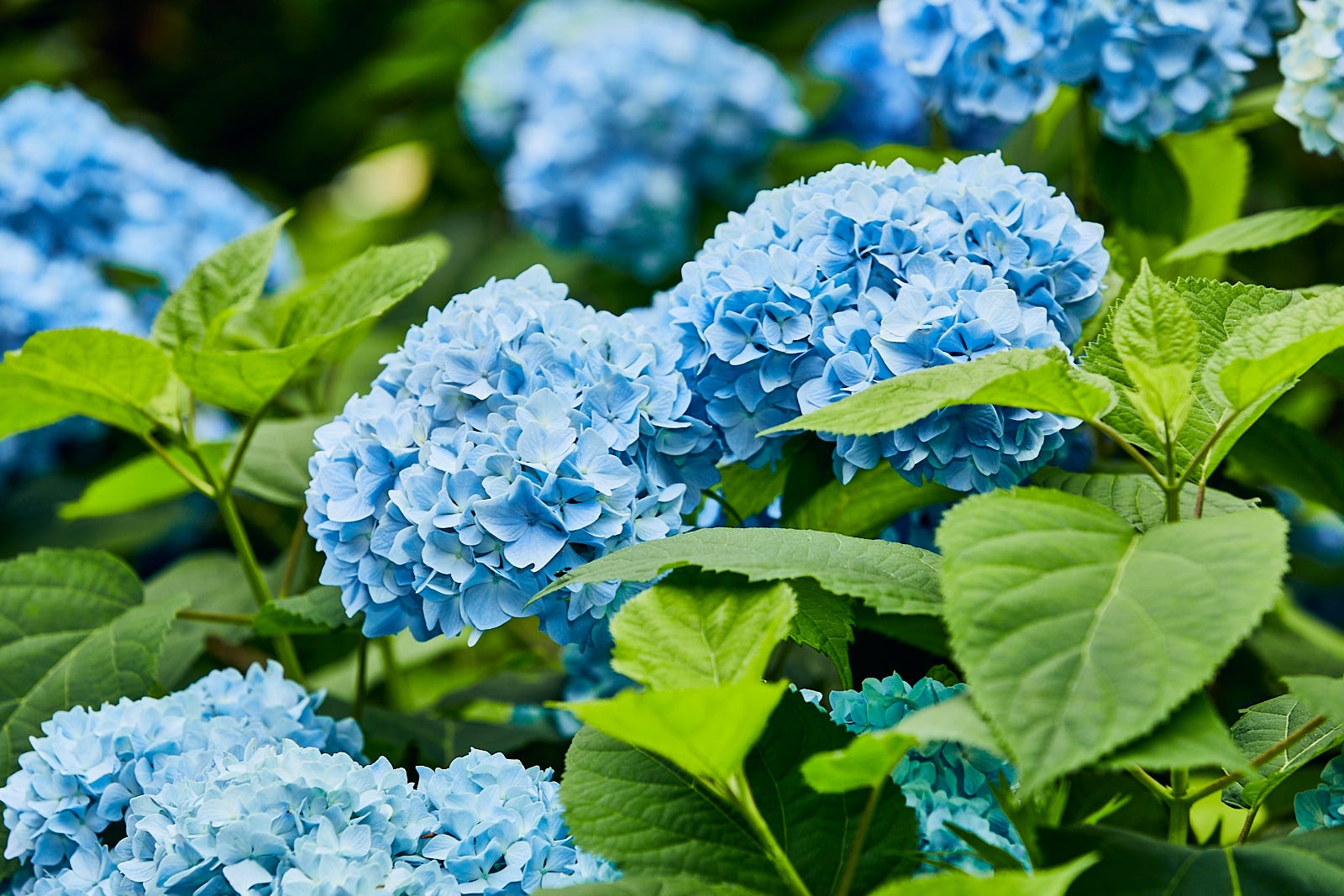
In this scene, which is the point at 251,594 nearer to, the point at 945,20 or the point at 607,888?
the point at 607,888

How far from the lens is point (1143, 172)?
155 cm

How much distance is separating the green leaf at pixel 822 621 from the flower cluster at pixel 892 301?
0.38ft

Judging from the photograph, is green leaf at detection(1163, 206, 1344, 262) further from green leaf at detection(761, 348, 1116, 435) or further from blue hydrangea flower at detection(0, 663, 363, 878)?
blue hydrangea flower at detection(0, 663, 363, 878)

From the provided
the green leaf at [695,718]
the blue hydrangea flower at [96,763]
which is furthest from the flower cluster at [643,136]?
the green leaf at [695,718]

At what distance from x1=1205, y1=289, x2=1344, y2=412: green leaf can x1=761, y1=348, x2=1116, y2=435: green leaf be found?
0.08m

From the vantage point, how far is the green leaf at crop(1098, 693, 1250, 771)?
2.08ft

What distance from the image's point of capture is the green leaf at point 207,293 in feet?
4.53

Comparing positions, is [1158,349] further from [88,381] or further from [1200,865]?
[88,381]

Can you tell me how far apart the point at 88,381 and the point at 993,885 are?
0.98 meters

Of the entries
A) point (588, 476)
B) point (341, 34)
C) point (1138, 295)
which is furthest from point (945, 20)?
point (341, 34)

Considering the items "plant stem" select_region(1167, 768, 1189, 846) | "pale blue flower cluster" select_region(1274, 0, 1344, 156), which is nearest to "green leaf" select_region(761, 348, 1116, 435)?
"plant stem" select_region(1167, 768, 1189, 846)

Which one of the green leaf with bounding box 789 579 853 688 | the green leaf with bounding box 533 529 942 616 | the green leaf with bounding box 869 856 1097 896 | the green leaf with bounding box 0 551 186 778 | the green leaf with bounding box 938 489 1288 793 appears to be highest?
the green leaf with bounding box 938 489 1288 793

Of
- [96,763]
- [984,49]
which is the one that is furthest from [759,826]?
[984,49]

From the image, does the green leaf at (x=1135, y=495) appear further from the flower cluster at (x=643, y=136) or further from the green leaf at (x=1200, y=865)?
the flower cluster at (x=643, y=136)
